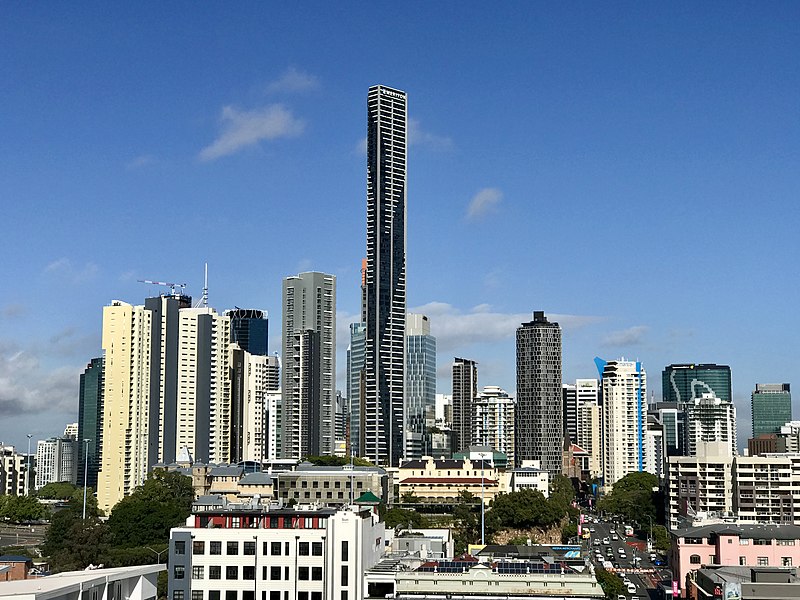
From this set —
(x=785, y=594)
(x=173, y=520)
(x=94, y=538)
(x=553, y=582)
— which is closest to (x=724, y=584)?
(x=785, y=594)

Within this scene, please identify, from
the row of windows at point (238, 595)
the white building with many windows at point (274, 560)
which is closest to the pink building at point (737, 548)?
the white building with many windows at point (274, 560)

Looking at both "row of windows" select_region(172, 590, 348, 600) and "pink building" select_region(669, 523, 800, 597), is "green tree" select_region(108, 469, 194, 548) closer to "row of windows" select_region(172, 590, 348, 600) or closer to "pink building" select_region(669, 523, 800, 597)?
"pink building" select_region(669, 523, 800, 597)

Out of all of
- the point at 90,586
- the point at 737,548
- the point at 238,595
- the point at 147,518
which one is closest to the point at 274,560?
the point at 238,595

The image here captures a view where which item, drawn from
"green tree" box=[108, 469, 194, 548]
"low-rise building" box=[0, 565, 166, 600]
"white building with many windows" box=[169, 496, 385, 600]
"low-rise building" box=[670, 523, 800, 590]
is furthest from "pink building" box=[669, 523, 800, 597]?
Answer: "green tree" box=[108, 469, 194, 548]

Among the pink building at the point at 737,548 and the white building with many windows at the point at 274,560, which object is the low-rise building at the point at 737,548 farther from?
the white building with many windows at the point at 274,560

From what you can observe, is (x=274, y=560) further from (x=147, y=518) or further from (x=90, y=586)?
(x=147, y=518)

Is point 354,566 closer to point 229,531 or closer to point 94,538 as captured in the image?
point 229,531
